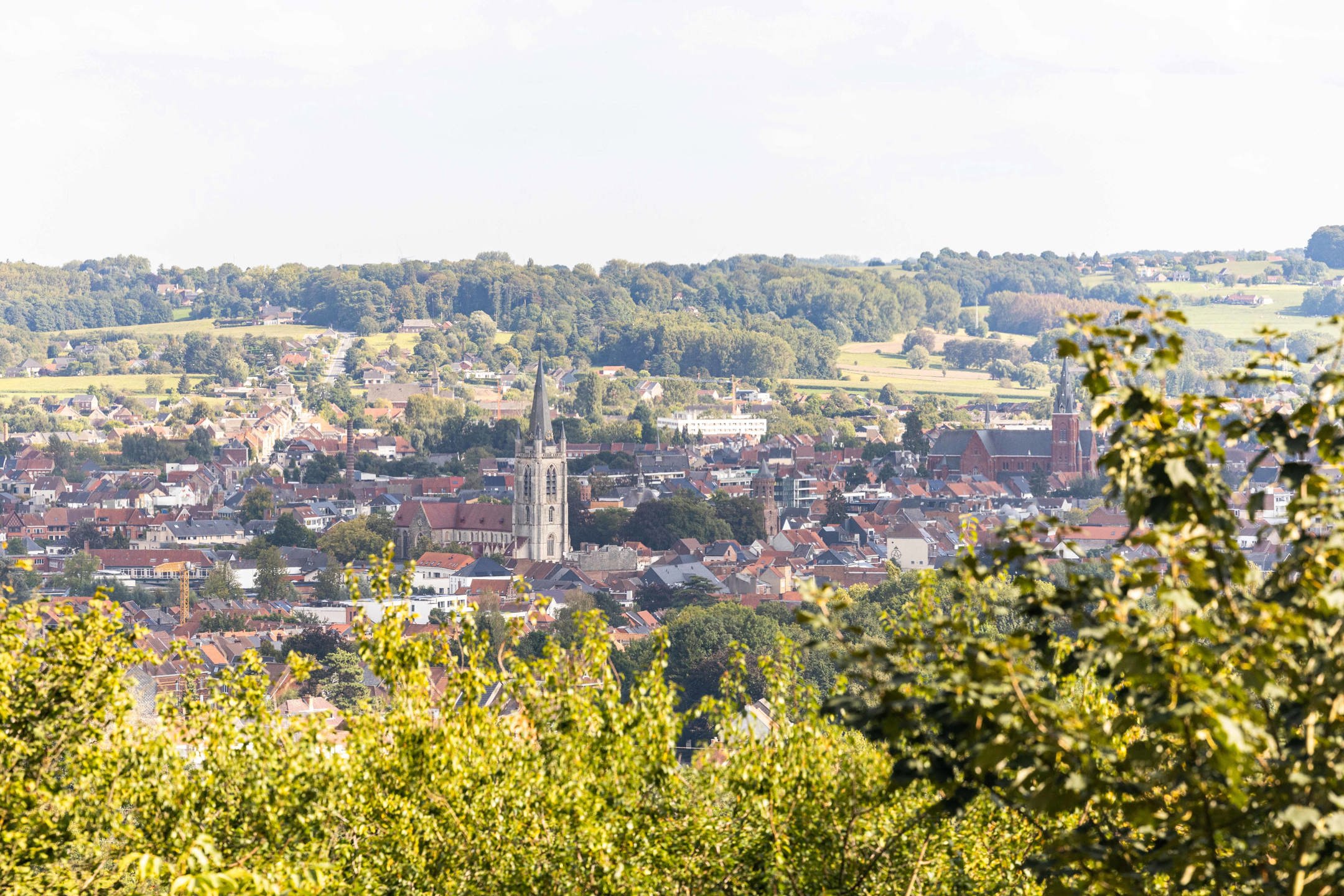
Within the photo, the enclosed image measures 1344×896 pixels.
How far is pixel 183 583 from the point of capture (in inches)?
2414

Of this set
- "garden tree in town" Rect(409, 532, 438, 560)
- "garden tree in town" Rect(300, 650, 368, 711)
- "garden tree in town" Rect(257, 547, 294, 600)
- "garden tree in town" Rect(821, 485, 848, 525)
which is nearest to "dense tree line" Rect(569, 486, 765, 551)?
"garden tree in town" Rect(821, 485, 848, 525)

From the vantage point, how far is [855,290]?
15838 cm

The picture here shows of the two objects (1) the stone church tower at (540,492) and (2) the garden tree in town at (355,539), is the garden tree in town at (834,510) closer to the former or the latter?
(1) the stone church tower at (540,492)

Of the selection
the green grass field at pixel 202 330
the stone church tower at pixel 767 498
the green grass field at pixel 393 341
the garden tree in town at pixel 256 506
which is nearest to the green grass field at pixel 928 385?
the green grass field at pixel 393 341

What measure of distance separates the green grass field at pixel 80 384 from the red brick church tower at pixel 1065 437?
213 ft

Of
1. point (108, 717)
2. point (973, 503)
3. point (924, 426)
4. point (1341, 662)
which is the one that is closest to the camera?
point (1341, 662)

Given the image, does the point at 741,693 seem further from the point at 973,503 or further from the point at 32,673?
the point at 973,503

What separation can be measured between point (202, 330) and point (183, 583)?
97043mm

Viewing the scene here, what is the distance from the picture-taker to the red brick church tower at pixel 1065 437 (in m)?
96.3

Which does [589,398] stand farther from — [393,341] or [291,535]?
[291,535]

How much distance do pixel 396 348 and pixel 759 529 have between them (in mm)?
73479

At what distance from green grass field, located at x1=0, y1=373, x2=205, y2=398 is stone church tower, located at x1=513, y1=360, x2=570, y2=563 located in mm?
56694

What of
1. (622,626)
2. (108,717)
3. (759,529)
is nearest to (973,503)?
(759,529)

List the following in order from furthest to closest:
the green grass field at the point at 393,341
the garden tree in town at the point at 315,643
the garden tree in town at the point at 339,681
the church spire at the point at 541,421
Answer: the green grass field at the point at 393,341 < the church spire at the point at 541,421 < the garden tree in town at the point at 315,643 < the garden tree in town at the point at 339,681
